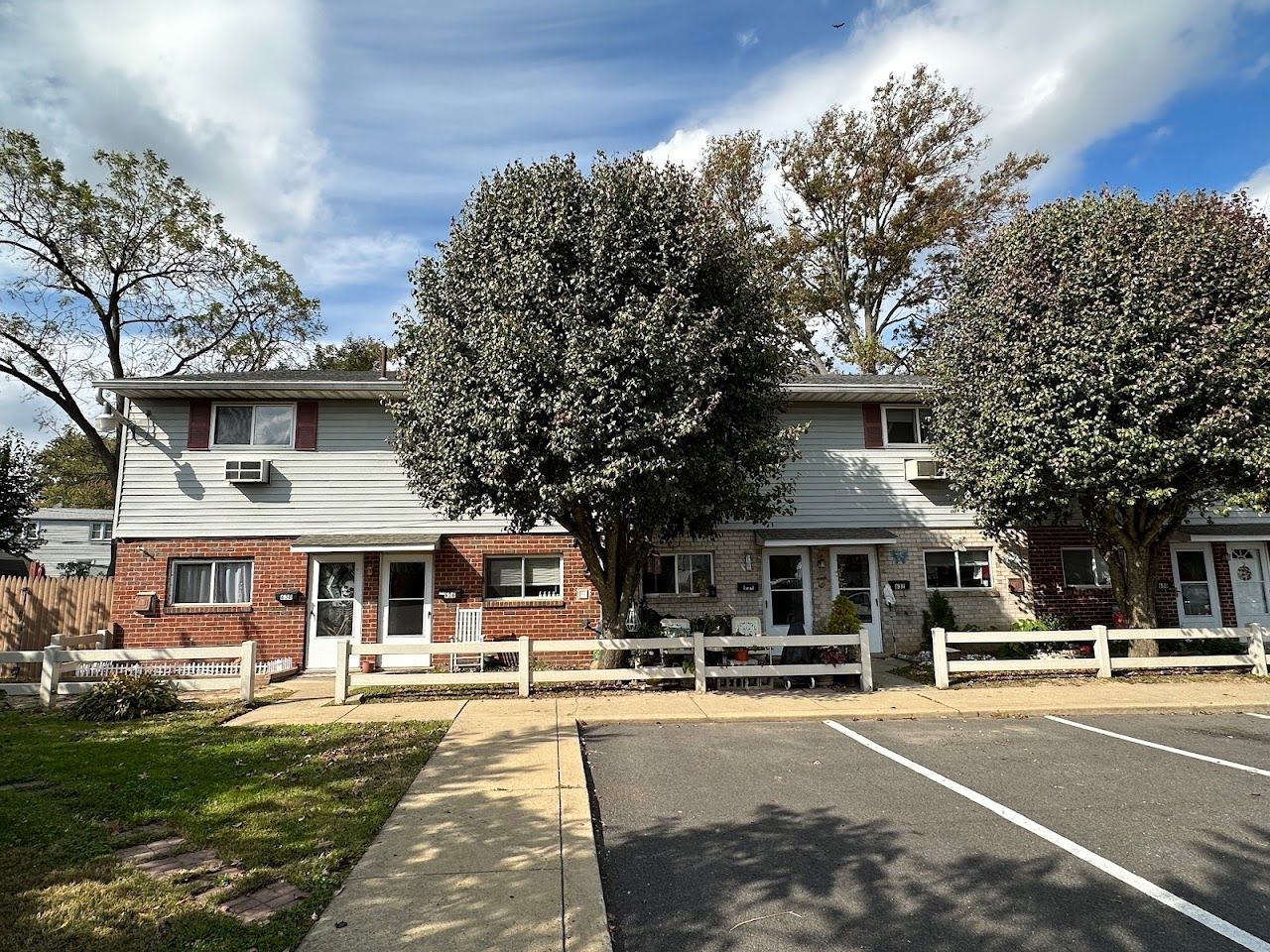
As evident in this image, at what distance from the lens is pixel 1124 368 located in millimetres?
10758

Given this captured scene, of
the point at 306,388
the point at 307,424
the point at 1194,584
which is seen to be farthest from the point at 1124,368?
the point at 307,424

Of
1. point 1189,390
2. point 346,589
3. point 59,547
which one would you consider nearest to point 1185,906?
point 1189,390

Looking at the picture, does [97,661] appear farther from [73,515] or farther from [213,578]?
[73,515]

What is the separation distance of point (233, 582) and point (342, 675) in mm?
4986

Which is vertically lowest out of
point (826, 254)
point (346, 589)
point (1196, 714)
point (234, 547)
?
point (1196, 714)

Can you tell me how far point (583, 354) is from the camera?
884cm

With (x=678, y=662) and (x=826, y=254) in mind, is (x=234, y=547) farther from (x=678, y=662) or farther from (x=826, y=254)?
(x=826, y=254)

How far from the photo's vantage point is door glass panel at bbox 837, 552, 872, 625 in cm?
1443

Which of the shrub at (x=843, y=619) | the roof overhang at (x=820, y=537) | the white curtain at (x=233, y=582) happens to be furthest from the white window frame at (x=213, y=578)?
the shrub at (x=843, y=619)

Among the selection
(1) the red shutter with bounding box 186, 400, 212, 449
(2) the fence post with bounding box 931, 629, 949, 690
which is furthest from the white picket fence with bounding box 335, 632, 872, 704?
(1) the red shutter with bounding box 186, 400, 212, 449

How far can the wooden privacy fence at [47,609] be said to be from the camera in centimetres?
1332

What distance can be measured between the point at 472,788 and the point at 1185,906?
15.9 ft

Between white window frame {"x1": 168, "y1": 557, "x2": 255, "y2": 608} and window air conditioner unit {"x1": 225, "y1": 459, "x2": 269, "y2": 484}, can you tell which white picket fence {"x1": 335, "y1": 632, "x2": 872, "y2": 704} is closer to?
white window frame {"x1": 168, "y1": 557, "x2": 255, "y2": 608}

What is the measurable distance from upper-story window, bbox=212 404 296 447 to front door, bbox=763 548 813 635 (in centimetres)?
978
